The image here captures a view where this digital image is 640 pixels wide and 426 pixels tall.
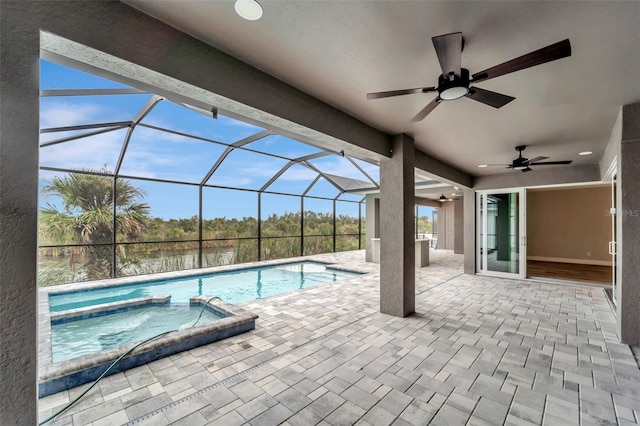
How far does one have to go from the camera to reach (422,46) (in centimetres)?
211

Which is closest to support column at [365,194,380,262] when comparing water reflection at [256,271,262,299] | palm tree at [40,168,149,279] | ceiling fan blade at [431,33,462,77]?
water reflection at [256,271,262,299]

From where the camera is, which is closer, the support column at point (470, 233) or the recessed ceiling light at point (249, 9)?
the recessed ceiling light at point (249, 9)

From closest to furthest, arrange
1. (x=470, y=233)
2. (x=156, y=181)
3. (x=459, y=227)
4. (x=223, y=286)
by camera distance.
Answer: (x=223, y=286) < (x=156, y=181) < (x=470, y=233) < (x=459, y=227)

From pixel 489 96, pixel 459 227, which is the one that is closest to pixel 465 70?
pixel 489 96

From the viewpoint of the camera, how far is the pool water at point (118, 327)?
138 inches

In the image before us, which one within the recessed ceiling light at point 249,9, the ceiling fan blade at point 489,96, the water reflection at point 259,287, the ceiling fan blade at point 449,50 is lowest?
the water reflection at point 259,287

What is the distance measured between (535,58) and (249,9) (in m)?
1.80

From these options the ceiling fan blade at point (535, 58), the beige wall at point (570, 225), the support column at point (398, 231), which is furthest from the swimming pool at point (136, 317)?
the beige wall at point (570, 225)

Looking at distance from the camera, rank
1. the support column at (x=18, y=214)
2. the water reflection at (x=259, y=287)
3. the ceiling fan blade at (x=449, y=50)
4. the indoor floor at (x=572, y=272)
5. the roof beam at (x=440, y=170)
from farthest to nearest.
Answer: the indoor floor at (x=572, y=272) → the water reflection at (x=259, y=287) → the roof beam at (x=440, y=170) → the ceiling fan blade at (x=449, y=50) → the support column at (x=18, y=214)

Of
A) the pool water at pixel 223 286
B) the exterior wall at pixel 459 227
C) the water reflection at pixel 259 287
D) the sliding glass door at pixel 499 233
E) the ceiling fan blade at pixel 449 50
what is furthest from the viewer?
the exterior wall at pixel 459 227

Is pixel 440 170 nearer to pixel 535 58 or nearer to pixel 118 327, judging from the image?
pixel 535 58

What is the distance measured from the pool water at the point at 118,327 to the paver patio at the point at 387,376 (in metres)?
1.26

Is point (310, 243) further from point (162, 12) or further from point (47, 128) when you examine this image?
point (162, 12)

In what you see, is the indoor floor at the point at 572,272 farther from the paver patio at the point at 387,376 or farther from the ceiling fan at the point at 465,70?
the ceiling fan at the point at 465,70
